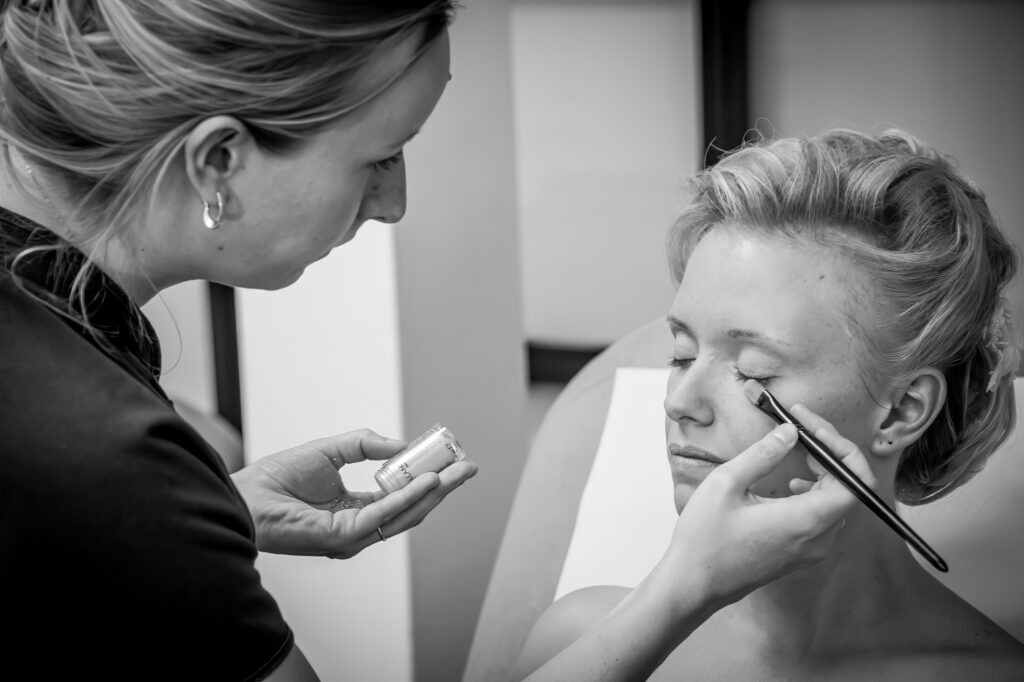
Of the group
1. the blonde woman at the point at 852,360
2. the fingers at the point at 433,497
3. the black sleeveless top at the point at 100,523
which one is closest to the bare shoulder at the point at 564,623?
the blonde woman at the point at 852,360

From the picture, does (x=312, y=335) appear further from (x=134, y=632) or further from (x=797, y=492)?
(x=134, y=632)

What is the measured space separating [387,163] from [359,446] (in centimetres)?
43

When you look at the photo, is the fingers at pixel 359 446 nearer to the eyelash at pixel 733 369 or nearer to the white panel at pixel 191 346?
the eyelash at pixel 733 369

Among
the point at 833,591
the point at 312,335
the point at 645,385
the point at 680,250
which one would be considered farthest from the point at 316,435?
the point at 833,591

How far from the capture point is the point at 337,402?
241 centimetres

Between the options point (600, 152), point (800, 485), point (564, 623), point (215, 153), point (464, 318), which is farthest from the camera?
point (600, 152)

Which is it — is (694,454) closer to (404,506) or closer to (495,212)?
(404,506)

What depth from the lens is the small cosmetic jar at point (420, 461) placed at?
53.8 inches

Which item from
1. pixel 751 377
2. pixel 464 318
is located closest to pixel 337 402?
pixel 464 318

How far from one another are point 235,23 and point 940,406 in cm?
97

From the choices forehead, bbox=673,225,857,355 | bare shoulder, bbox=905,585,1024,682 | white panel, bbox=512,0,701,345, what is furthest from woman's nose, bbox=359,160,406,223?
white panel, bbox=512,0,701,345

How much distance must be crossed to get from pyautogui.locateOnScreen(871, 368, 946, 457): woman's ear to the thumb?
0.31 m

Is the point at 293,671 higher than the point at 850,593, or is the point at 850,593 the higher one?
the point at 293,671

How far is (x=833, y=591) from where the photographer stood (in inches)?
55.5
